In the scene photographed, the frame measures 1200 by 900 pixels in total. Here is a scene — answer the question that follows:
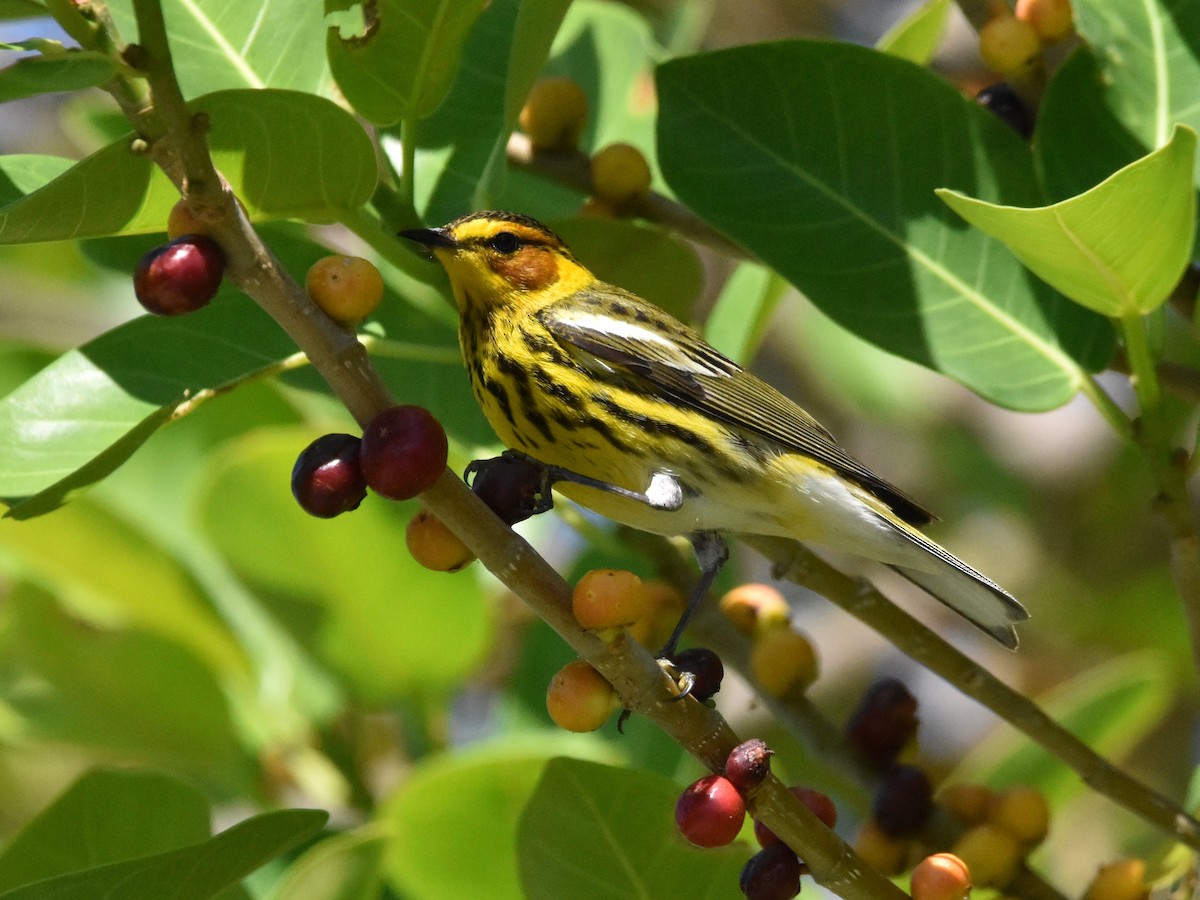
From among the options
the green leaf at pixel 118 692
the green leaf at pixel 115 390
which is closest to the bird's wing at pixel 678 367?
the green leaf at pixel 115 390

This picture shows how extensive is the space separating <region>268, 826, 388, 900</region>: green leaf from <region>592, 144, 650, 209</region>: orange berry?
1.18 m

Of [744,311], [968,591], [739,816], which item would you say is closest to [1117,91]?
[744,311]

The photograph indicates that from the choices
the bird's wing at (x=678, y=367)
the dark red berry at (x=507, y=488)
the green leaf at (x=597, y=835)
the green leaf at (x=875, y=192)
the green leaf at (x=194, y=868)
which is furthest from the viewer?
the bird's wing at (x=678, y=367)

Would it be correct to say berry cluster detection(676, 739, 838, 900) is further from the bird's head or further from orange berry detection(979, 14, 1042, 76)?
orange berry detection(979, 14, 1042, 76)

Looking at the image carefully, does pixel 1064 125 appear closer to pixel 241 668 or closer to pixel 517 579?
pixel 517 579

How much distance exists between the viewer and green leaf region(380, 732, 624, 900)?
226 centimetres

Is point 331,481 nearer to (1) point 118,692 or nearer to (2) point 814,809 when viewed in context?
(2) point 814,809

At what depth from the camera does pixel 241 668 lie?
3125mm

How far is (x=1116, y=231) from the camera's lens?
2.04 metres

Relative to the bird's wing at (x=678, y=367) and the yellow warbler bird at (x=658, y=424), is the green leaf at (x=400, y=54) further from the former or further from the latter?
the bird's wing at (x=678, y=367)

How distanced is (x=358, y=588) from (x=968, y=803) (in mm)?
1204

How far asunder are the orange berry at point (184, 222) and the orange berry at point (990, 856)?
4.75 ft

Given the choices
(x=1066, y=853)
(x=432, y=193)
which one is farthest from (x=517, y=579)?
(x=1066, y=853)

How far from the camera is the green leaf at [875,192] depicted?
2506mm
